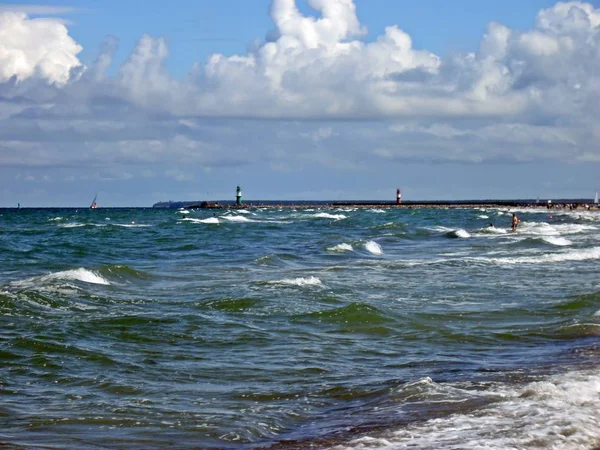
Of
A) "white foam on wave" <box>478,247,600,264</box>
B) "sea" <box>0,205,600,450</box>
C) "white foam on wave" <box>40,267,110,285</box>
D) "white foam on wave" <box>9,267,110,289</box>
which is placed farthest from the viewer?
"white foam on wave" <box>478,247,600,264</box>

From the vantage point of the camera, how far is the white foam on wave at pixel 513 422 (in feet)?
→ 29.9

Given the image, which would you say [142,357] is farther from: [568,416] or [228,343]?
[568,416]

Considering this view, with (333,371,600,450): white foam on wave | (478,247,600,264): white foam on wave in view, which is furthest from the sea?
(478,247,600,264): white foam on wave

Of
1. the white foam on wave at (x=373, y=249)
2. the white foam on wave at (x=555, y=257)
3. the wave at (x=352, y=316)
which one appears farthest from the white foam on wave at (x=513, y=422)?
the white foam on wave at (x=373, y=249)

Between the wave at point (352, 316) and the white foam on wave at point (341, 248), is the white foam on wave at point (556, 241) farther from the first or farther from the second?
the wave at point (352, 316)

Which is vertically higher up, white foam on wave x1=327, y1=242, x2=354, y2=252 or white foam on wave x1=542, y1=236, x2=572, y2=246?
white foam on wave x1=542, y1=236, x2=572, y2=246

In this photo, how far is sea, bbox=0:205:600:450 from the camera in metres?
9.82

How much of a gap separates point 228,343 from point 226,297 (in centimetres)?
587

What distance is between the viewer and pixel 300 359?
14055mm

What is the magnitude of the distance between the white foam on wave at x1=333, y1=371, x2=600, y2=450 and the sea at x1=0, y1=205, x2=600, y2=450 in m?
0.03

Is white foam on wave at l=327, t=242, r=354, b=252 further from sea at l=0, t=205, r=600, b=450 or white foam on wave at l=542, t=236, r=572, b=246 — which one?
sea at l=0, t=205, r=600, b=450

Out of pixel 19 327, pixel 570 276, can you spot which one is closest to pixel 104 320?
pixel 19 327

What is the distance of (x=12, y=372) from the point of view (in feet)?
42.4


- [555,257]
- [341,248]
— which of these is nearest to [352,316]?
[555,257]
